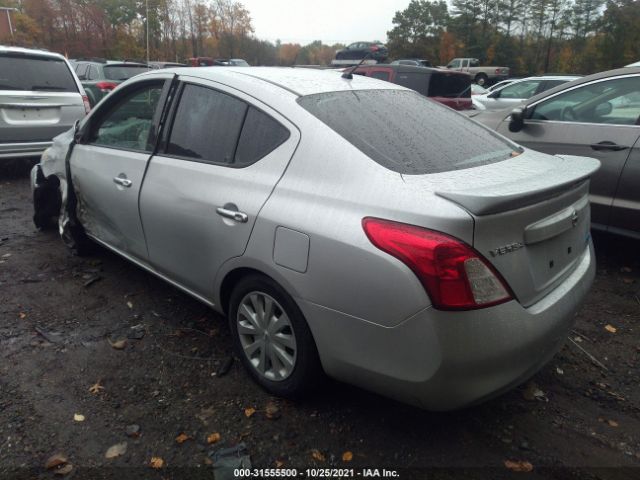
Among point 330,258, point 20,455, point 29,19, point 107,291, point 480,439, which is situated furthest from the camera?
point 29,19

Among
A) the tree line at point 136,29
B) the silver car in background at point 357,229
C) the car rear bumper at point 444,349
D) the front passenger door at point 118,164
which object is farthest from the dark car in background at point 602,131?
the tree line at point 136,29

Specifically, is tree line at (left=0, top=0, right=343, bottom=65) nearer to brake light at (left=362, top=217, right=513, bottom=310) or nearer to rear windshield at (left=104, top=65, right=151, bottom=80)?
rear windshield at (left=104, top=65, right=151, bottom=80)

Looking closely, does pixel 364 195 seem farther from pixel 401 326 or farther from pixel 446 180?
pixel 401 326

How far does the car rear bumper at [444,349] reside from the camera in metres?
1.85

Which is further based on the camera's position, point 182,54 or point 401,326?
point 182,54

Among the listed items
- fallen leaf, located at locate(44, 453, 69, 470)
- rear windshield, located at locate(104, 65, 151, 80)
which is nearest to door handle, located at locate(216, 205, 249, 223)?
fallen leaf, located at locate(44, 453, 69, 470)

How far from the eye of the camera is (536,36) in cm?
5097

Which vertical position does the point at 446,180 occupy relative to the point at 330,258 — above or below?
above

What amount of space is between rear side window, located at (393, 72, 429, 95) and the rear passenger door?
701cm

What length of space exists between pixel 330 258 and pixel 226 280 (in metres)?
0.84

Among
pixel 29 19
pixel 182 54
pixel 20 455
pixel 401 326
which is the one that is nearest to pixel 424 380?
pixel 401 326

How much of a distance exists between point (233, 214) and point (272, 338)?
644 millimetres

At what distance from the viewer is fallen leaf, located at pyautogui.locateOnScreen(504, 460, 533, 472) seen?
216 centimetres

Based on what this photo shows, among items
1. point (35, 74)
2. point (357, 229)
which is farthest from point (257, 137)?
point (35, 74)
